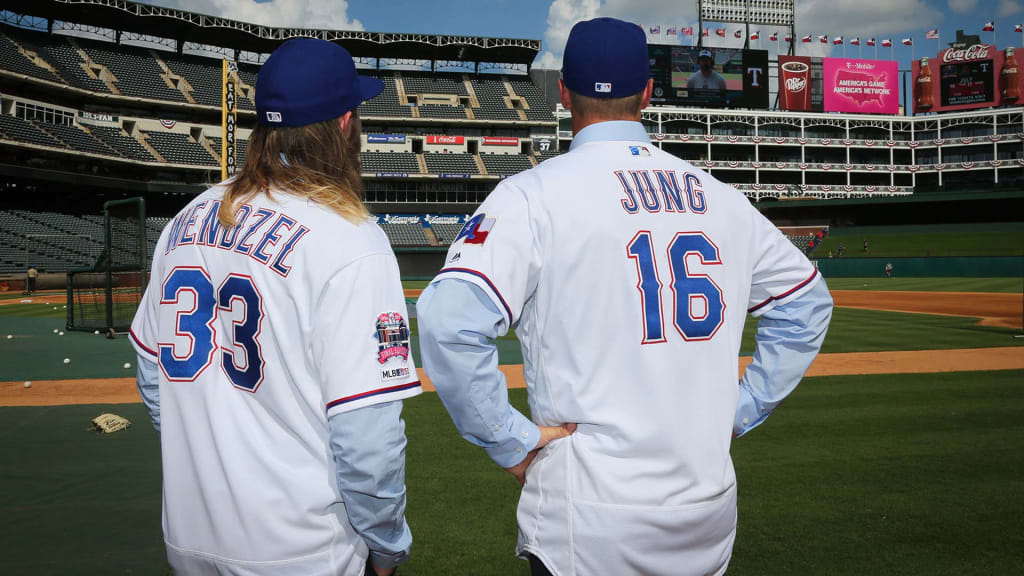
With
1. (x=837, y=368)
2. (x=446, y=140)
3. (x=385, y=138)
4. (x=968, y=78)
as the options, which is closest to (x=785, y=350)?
(x=837, y=368)

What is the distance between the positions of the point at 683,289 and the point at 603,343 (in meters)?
0.30

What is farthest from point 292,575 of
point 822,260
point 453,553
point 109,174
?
point 109,174

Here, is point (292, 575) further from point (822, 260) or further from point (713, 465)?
point (822, 260)

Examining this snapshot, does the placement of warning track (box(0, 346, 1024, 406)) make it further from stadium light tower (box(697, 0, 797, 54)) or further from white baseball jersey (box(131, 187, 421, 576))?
stadium light tower (box(697, 0, 797, 54))

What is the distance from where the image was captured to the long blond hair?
6.25ft

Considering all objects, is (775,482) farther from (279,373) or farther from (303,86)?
(303,86)

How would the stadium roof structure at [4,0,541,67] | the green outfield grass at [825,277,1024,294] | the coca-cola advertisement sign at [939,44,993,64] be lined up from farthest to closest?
the coca-cola advertisement sign at [939,44,993,64] < the stadium roof structure at [4,0,541,67] < the green outfield grass at [825,277,1024,294]

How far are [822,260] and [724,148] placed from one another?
30.3 meters

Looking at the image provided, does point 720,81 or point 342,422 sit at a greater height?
point 720,81

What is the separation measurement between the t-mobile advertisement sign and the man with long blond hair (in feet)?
246

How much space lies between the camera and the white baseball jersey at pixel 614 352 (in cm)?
186

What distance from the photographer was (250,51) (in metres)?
55.5

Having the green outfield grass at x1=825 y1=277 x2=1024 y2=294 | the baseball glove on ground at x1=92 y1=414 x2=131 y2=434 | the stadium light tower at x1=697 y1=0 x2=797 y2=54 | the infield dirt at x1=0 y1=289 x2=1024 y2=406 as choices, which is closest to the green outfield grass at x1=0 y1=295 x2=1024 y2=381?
the infield dirt at x1=0 y1=289 x2=1024 y2=406

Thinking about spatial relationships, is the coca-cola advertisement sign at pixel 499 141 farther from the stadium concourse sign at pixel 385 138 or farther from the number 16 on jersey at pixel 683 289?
the number 16 on jersey at pixel 683 289
